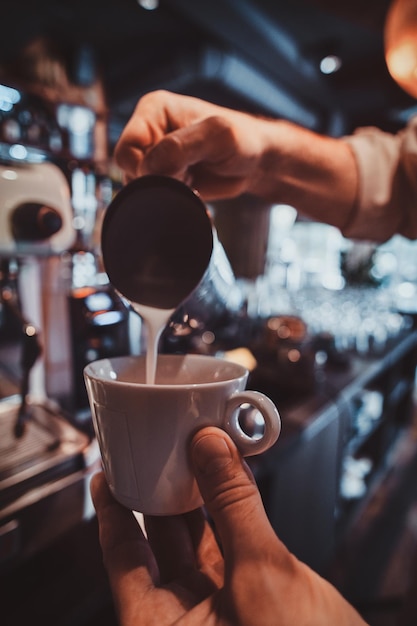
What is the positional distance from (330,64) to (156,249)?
3833 millimetres

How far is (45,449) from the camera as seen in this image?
84cm

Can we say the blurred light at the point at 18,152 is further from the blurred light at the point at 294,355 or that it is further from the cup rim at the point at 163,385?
the blurred light at the point at 294,355

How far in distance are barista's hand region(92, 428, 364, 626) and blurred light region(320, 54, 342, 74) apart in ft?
12.2

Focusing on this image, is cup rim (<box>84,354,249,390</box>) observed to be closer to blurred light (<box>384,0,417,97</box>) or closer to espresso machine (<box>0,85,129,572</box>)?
espresso machine (<box>0,85,129,572</box>)

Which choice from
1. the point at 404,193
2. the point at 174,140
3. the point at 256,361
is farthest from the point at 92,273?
the point at 256,361

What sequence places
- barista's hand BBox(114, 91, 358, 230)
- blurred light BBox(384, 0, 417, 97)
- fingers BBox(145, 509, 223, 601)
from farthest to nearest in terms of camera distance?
blurred light BBox(384, 0, 417, 97) → barista's hand BBox(114, 91, 358, 230) → fingers BBox(145, 509, 223, 601)

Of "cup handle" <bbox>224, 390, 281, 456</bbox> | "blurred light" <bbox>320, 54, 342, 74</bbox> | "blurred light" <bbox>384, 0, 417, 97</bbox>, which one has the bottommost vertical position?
"cup handle" <bbox>224, 390, 281, 456</bbox>

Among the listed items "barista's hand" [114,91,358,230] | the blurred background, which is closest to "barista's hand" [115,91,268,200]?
"barista's hand" [114,91,358,230]

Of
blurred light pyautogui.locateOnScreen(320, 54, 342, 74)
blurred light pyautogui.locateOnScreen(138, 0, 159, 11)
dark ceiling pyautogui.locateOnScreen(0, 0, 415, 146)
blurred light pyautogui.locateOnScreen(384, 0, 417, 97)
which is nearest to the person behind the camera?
blurred light pyautogui.locateOnScreen(384, 0, 417, 97)

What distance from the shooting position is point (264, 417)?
49cm

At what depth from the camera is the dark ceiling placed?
107 inches

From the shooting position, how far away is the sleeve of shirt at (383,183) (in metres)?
1.02

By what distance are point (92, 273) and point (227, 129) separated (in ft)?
1.42

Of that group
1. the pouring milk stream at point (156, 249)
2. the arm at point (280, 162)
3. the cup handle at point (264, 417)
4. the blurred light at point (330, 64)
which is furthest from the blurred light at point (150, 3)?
the cup handle at point (264, 417)
